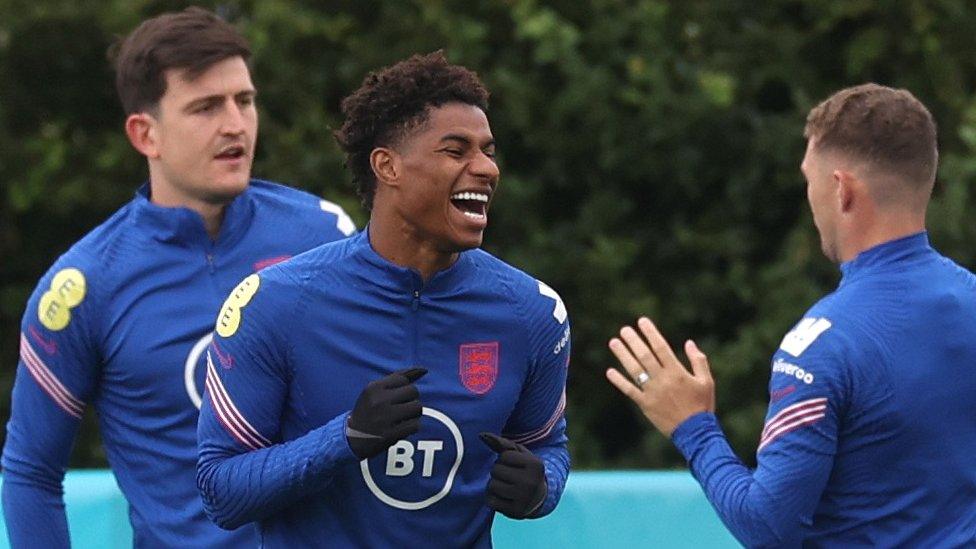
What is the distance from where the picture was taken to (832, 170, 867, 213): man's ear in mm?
3562

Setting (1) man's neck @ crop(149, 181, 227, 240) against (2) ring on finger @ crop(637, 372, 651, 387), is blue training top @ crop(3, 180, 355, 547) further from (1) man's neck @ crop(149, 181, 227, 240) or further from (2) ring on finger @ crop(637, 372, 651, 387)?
(2) ring on finger @ crop(637, 372, 651, 387)

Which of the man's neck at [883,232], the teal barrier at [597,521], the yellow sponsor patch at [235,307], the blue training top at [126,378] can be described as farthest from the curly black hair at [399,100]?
the teal barrier at [597,521]

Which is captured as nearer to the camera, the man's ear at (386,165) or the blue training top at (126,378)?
the man's ear at (386,165)

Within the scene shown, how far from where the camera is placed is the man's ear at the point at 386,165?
355 centimetres

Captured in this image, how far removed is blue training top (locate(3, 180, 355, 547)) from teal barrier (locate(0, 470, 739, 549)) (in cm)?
91

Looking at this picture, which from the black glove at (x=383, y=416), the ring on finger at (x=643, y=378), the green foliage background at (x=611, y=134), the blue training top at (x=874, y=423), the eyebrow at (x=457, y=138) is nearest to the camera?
the black glove at (x=383, y=416)

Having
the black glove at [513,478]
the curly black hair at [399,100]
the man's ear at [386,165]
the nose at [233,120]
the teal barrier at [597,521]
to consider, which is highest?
the nose at [233,120]

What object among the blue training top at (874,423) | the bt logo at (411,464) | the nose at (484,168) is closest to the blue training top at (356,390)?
the bt logo at (411,464)

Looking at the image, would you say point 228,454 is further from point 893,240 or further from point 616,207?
point 616,207

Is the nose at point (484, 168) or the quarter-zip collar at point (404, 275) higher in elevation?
the nose at point (484, 168)

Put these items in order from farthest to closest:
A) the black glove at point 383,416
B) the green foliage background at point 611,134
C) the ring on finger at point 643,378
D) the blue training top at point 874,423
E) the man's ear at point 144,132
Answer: the green foliage background at point 611,134 → the man's ear at point 144,132 → the ring on finger at point 643,378 → the blue training top at point 874,423 → the black glove at point 383,416

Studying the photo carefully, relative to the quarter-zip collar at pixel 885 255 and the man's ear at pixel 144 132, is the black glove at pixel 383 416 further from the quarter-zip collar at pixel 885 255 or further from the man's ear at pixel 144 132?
the man's ear at pixel 144 132

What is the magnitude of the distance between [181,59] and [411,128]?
3.79ft

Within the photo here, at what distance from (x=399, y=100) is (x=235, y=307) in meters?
0.50
